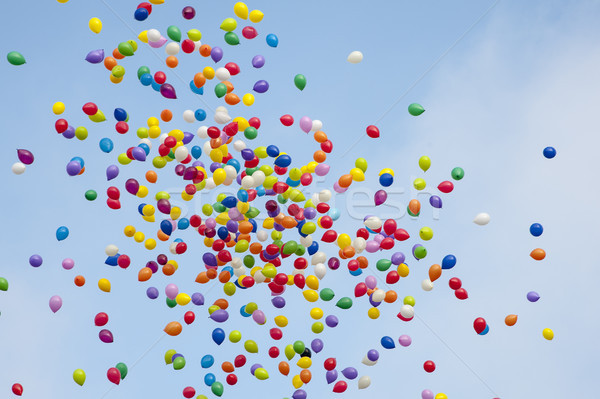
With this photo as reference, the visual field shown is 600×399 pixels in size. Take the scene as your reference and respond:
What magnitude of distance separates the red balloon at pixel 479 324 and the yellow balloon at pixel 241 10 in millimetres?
3991

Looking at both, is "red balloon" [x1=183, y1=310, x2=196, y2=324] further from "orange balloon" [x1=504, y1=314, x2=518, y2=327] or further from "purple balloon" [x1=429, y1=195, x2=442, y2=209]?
"orange balloon" [x1=504, y1=314, x2=518, y2=327]

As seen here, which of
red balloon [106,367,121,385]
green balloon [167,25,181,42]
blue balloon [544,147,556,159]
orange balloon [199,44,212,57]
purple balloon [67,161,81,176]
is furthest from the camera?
blue balloon [544,147,556,159]

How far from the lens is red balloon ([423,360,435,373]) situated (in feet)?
24.2

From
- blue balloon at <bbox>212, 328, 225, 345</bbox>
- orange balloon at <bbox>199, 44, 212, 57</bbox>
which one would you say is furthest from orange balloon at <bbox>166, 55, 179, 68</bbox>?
blue balloon at <bbox>212, 328, 225, 345</bbox>

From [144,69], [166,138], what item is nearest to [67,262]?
[166,138]

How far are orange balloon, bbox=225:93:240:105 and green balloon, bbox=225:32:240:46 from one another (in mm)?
544

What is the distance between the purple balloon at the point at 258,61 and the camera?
748 centimetres

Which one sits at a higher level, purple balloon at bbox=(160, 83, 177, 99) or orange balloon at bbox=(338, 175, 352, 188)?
orange balloon at bbox=(338, 175, 352, 188)

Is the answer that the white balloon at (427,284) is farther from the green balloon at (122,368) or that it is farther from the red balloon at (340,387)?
the green balloon at (122,368)

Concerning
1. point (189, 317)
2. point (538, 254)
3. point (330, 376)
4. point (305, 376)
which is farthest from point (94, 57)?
point (538, 254)

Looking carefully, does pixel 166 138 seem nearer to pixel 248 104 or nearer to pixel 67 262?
pixel 248 104

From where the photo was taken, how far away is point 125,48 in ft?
23.5

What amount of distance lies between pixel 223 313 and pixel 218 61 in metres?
2.64

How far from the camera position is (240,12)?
7.37 m
